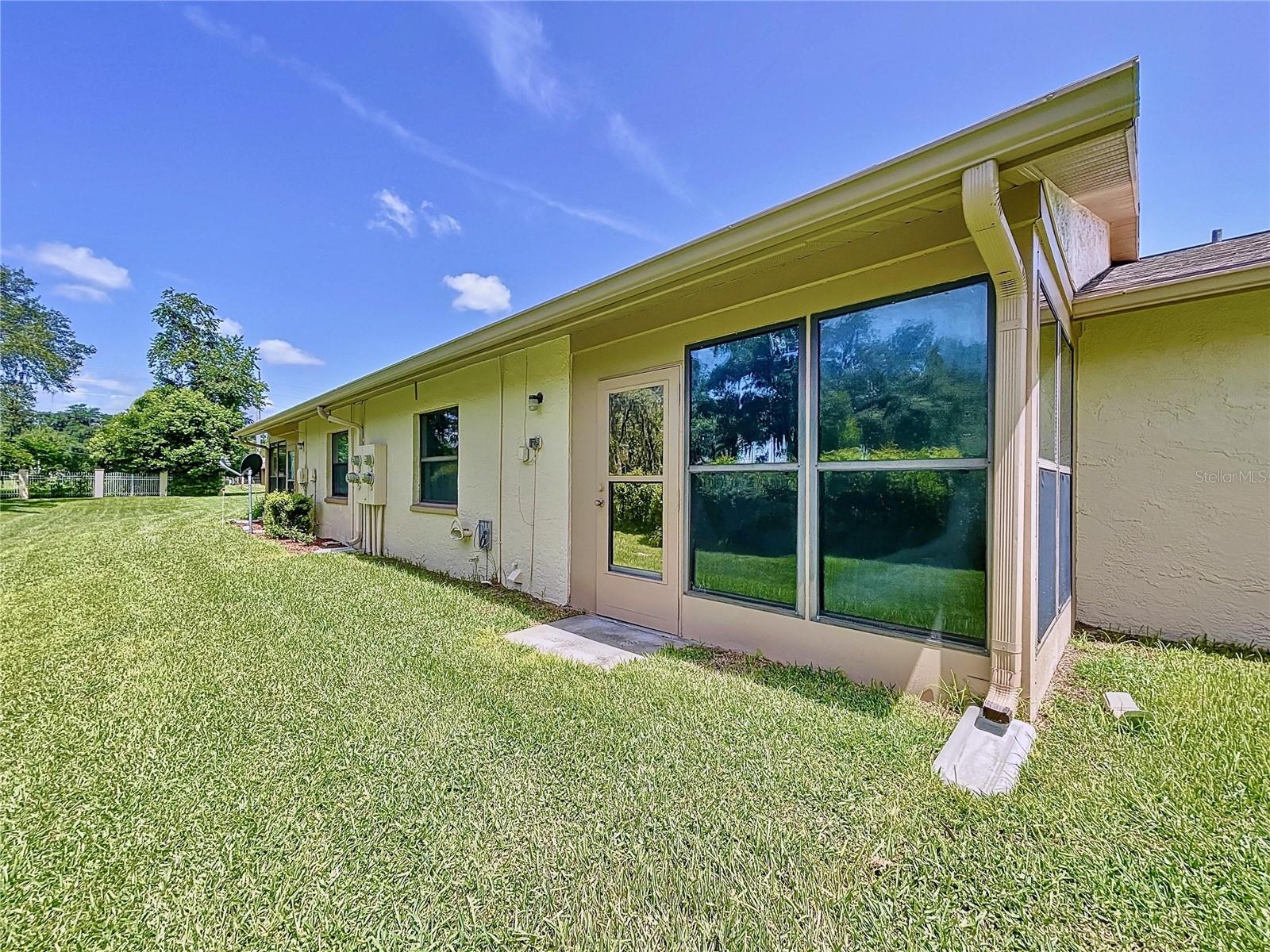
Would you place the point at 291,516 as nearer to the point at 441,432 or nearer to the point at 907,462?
the point at 441,432

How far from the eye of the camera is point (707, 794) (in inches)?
80.7

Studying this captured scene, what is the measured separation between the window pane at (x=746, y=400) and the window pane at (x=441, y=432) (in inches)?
165

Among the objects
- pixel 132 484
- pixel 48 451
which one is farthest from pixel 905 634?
pixel 48 451

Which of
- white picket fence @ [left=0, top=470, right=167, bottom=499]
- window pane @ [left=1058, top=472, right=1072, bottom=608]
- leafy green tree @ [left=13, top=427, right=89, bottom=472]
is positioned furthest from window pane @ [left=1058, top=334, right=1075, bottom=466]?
leafy green tree @ [left=13, top=427, right=89, bottom=472]

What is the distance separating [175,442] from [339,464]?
2321cm

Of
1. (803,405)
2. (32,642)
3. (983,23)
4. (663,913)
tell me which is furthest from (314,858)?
(983,23)

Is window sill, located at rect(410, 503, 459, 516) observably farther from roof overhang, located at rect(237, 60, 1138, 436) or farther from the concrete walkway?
roof overhang, located at rect(237, 60, 1138, 436)

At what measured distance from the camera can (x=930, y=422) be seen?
9.70 feet

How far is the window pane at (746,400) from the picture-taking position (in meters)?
3.52

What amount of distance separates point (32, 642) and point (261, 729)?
293cm

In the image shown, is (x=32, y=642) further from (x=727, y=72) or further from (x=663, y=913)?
(x=727, y=72)

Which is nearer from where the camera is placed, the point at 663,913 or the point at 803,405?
the point at 663,913

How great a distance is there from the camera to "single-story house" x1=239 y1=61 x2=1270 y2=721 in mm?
2574

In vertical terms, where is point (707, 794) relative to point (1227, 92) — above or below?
below
